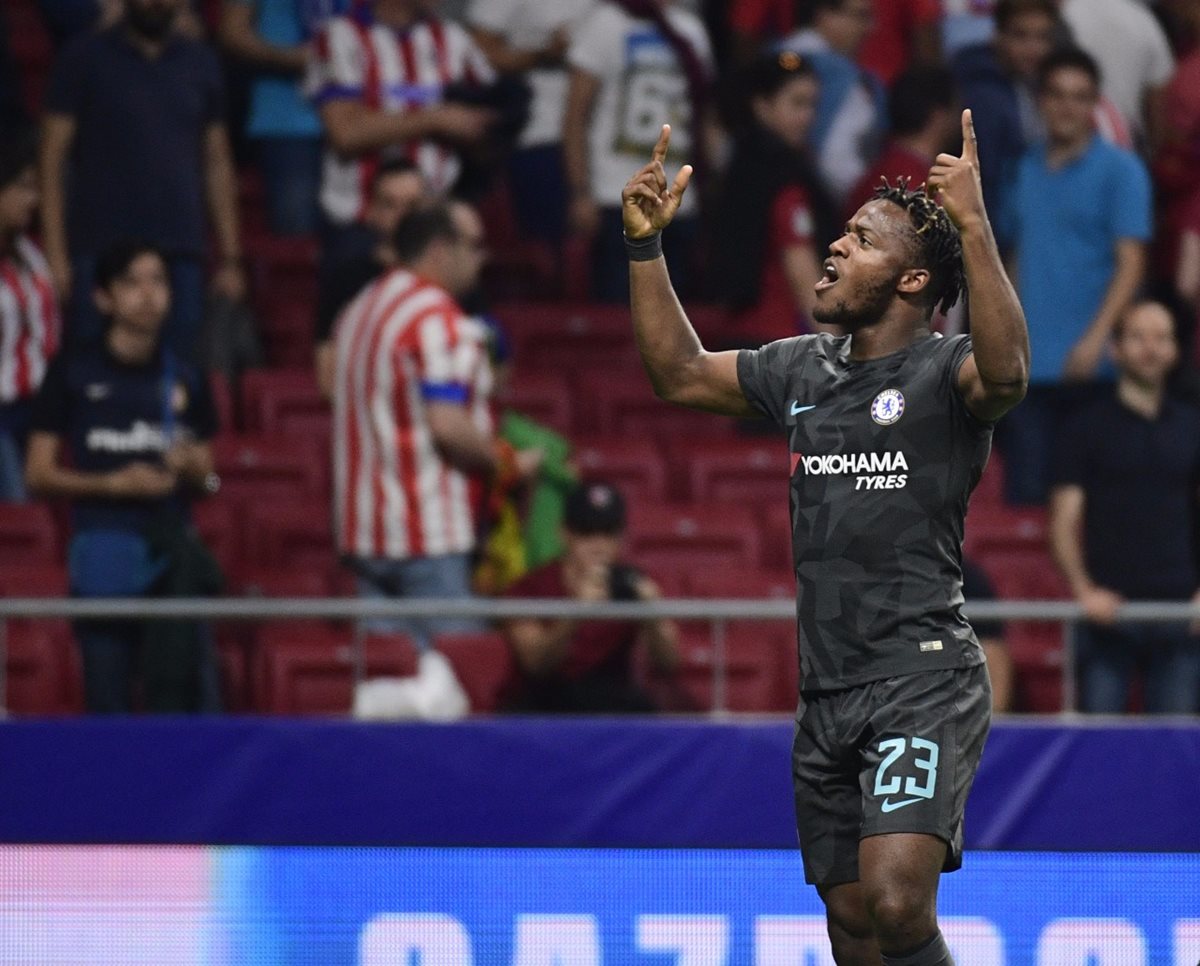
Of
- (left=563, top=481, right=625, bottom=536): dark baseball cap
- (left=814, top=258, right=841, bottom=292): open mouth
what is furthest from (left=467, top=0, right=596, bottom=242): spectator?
(left=814, top=258, right=841, bottom=292): open mouth

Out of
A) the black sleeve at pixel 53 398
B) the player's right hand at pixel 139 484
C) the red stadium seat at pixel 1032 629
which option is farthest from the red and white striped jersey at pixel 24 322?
the red stadium seat at pixel 1032 629

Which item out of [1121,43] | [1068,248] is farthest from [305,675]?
[1121,43]

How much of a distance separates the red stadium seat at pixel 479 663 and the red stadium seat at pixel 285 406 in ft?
6.40

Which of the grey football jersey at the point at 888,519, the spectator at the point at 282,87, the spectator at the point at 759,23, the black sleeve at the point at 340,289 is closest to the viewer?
the grey football jersey at the point at 888,519

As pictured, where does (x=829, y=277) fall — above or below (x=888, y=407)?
above

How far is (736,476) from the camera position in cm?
934

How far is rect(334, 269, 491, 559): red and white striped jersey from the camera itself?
748 cm

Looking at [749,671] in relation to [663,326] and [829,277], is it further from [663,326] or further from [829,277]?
[829,277]

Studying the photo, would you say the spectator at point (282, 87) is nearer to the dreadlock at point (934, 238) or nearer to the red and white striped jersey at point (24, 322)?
the red and white striped jersey at point (24, 322)

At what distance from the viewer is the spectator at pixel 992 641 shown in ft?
25.0

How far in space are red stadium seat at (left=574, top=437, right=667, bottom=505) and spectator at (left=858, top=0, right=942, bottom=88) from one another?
2.18m

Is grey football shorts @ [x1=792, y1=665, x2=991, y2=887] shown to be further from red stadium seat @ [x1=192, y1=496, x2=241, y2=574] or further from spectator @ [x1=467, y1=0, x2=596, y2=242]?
spectator @ [x1=467, y1=0, x2=596, y2=242]

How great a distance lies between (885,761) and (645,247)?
1.25m

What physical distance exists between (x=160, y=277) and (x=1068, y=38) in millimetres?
4223
